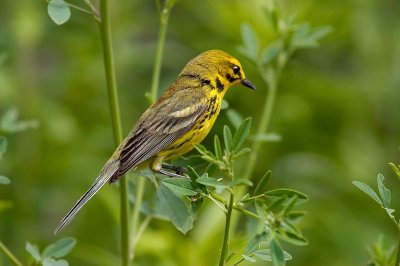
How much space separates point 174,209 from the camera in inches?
110

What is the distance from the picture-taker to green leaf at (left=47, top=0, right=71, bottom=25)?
→ 2.66 m

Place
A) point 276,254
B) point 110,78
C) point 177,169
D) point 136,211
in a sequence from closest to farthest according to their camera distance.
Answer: point 276,254 → point 110,78 → point 136,211 → point 177,169

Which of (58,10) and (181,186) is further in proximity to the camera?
(58,10)

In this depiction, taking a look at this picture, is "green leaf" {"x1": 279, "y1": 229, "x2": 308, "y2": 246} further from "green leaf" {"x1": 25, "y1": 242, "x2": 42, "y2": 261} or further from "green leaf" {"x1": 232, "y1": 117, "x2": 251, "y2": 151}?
"green leaf" {"x1": 25, "y1": 242, "x2": 42, "y2": 261}

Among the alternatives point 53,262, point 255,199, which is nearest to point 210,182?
point 255,199

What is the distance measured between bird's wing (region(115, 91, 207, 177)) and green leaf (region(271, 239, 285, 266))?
3.16 ft

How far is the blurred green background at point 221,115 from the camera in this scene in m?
4.87

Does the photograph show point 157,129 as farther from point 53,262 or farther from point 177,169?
point 53,262

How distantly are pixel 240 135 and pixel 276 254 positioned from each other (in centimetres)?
41

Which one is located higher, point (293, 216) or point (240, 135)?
point (240, 135)

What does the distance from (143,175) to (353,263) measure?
7.23ft

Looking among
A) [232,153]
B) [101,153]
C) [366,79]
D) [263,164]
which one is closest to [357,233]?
[263,164]

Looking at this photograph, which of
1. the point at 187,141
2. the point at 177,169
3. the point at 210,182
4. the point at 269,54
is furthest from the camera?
the point at 269,54

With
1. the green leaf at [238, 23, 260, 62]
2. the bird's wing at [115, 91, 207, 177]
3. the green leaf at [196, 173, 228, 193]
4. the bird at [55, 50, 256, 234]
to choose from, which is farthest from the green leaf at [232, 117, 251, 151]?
the green leaf at [238, 23, 260, 62]
